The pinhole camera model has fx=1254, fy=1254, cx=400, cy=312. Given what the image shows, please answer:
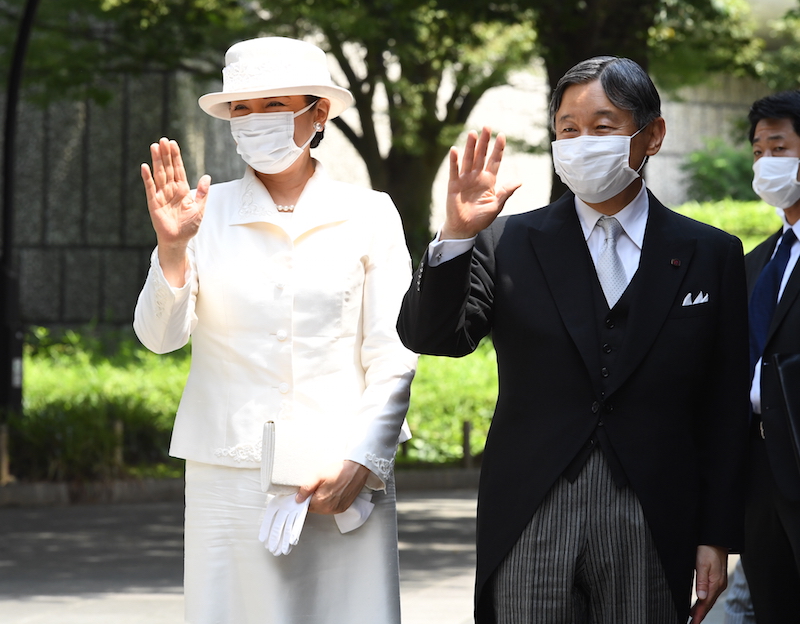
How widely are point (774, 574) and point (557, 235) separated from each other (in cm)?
160

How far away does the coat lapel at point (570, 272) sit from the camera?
288 cm

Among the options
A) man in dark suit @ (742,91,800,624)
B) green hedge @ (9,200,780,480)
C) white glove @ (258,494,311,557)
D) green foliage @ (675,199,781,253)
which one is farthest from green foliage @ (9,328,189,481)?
green foliage @ (675,199,781,253)

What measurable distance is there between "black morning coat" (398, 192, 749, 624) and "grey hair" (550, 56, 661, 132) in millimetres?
281

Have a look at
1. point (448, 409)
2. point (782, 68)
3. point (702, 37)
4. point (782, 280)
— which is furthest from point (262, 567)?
point (782, 68)

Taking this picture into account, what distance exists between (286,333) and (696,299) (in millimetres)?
1075

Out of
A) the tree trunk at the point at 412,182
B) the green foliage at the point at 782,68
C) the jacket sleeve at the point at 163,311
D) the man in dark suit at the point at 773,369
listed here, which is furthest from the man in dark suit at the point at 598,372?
the tree trunk at the point at 412,182

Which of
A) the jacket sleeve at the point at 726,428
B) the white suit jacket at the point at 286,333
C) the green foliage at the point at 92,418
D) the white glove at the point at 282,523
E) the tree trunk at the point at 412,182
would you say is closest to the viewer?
the jacket sleeve at the point at 726,428

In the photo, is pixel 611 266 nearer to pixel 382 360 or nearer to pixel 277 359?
pixel 382 360

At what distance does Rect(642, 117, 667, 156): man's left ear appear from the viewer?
3.10 metres

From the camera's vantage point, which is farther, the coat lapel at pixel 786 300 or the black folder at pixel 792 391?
the coat lapel at pixel 786 300

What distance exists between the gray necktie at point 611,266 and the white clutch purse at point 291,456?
33.0 inches

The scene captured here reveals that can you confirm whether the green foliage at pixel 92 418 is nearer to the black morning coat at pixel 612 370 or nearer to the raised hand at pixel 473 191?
the black morning coat at pixel 612 370

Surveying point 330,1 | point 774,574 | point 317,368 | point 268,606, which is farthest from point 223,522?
point 330,1

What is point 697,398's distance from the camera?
2975 millimetres
